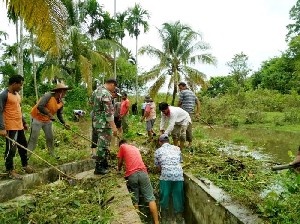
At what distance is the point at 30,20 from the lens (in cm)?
627

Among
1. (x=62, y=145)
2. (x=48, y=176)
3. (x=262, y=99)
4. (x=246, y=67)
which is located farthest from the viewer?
(x=246, y=67)

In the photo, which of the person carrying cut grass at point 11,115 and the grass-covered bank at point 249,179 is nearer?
the grass-covered bank at point 249,179

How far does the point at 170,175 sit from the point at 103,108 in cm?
198

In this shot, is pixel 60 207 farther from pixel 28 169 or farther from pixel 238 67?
pixel 238 67

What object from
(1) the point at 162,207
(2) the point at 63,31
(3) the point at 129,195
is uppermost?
(2) the point at 63,31

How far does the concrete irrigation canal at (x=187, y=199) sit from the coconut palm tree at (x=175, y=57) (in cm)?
1884

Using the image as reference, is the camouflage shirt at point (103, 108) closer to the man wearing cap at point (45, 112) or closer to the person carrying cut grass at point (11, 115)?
the man wearing cap at point (45, 112)

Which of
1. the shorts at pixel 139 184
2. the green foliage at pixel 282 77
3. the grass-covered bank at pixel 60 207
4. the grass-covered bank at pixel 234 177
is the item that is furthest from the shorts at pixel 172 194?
the green foliage at pixel 282 77

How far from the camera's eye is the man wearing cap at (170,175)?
7.20 metres

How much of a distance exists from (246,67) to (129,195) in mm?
48154

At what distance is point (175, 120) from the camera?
861 centimetres

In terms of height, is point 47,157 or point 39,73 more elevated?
point 39,73

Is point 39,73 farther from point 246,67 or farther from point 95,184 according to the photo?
point 246,67

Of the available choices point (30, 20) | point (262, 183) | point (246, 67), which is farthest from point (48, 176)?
point (246, 67)
